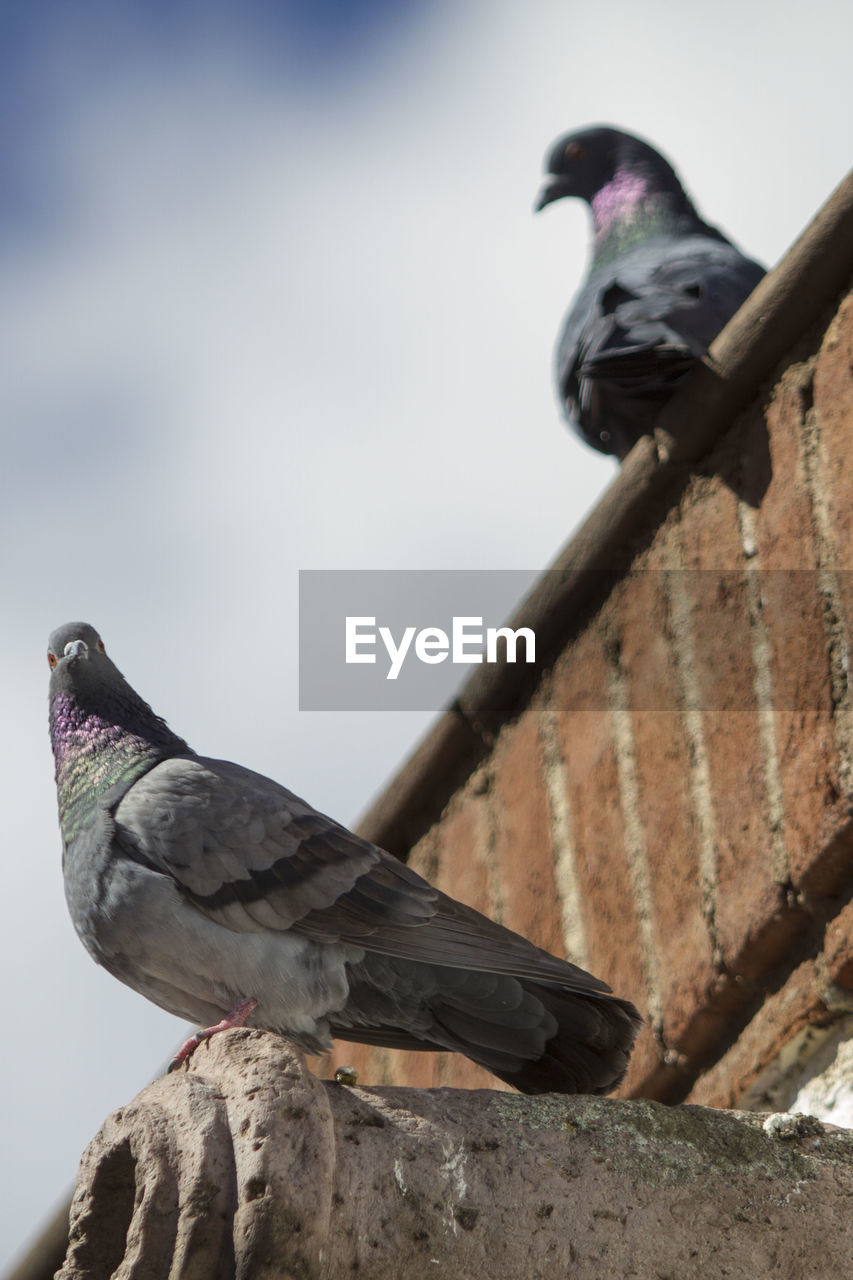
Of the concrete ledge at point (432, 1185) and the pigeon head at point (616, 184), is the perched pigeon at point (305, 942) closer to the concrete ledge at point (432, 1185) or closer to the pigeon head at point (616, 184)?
the concrete ledge at point (432, 1185)

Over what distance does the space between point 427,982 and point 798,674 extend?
0.83 meters

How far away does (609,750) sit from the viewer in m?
3.18

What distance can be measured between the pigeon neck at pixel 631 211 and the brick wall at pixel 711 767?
221 cm

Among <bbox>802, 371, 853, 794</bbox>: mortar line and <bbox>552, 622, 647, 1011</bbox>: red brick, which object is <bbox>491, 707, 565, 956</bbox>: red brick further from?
<bbox>802, 371, 853, 794</bbox>: mortar line

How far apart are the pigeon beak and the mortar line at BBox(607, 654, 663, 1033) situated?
10.1ft

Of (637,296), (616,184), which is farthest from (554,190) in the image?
(637,296)

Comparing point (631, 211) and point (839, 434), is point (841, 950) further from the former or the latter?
point (631, 211)

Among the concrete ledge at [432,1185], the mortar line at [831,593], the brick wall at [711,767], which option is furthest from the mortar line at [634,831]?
the concrete ledge at [432,1185]

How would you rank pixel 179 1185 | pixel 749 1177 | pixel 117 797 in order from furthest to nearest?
pixel 117 797, pixel 749 1177, pixel 179 1185

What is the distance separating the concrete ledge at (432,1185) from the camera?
58.9 inches

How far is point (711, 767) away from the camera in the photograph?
292cm

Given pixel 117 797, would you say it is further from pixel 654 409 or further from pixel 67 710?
pixel 654 409

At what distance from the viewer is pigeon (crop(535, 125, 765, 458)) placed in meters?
3.48

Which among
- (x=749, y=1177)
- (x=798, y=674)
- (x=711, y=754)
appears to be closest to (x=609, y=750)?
Answer: (x=711, y=754)
